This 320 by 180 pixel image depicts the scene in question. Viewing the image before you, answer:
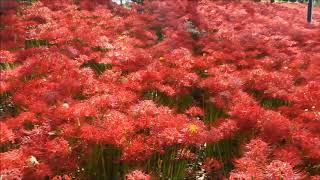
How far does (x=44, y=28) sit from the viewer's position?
10.5 meters

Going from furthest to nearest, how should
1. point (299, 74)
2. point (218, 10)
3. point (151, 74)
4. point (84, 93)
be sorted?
point (218, 10)
point (299, 74)
point (151, 74)
point (84, 93)

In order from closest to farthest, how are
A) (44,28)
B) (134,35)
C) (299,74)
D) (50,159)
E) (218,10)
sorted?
(50,159) < (299,74) < (44,28) < (134,35) < (218,10)

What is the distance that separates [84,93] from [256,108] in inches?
121

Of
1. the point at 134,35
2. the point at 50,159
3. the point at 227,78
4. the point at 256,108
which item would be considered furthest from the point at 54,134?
the point at 134,35

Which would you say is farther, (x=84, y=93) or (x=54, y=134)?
(x=84, y=93)

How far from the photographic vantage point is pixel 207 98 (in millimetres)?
7902

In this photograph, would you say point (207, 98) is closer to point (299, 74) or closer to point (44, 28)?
point (299, 74)

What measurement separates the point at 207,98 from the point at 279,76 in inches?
63.8

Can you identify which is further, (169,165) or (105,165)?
(105,165)

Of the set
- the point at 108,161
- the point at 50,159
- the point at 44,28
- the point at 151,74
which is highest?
the point at 44,28

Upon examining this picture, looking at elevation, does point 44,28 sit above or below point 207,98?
above

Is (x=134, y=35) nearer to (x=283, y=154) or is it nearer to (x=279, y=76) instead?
(x=279, y=76)

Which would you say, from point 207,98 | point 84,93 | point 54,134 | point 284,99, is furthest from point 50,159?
point 284,99

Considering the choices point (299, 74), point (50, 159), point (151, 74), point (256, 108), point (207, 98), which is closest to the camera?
point (50, 159)
